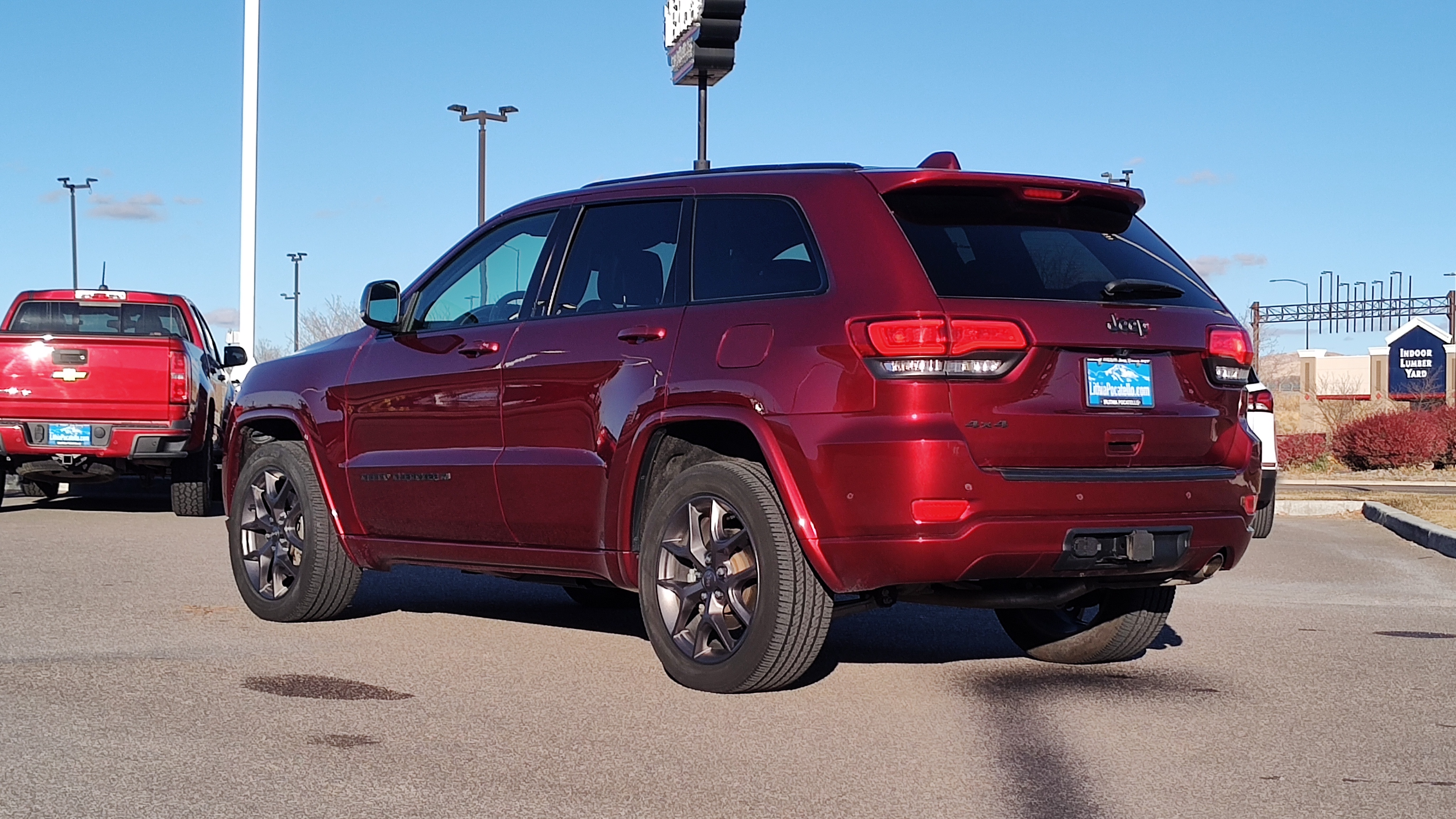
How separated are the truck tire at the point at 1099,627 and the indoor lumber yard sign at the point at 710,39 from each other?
1042 cm

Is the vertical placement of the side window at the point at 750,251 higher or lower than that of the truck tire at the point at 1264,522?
higher

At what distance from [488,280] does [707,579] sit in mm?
1908

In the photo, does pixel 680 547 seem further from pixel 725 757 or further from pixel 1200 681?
pixel 1200 681

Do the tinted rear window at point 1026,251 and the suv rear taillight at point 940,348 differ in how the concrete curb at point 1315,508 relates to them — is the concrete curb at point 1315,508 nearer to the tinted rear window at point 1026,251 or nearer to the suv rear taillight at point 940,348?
the tinted rear window at point 1026,251

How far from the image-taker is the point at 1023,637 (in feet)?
23.8

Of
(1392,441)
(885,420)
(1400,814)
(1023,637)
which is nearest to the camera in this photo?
(1400,814)

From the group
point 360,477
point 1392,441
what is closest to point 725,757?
point 360,477

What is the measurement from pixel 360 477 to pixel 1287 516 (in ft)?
Answer: 42.8

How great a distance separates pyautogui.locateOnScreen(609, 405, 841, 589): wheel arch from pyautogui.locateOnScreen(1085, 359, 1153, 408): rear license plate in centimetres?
104

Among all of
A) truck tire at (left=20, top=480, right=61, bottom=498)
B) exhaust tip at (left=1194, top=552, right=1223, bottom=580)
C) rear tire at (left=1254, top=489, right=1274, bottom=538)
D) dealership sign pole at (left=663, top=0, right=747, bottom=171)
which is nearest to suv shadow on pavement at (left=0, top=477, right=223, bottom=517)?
truck tire at (left=20, top=480, right=61, bottom=498)

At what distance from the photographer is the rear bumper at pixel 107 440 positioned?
45.9 feet

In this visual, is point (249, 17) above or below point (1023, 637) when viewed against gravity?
above

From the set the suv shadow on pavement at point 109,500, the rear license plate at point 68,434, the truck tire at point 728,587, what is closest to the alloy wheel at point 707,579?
the truck tire at point 728,587

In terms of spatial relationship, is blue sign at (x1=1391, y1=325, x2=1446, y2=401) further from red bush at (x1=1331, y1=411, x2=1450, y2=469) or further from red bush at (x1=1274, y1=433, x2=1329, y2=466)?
red bush at (x1=1331, y1=411, x2=1450, y2=469)
